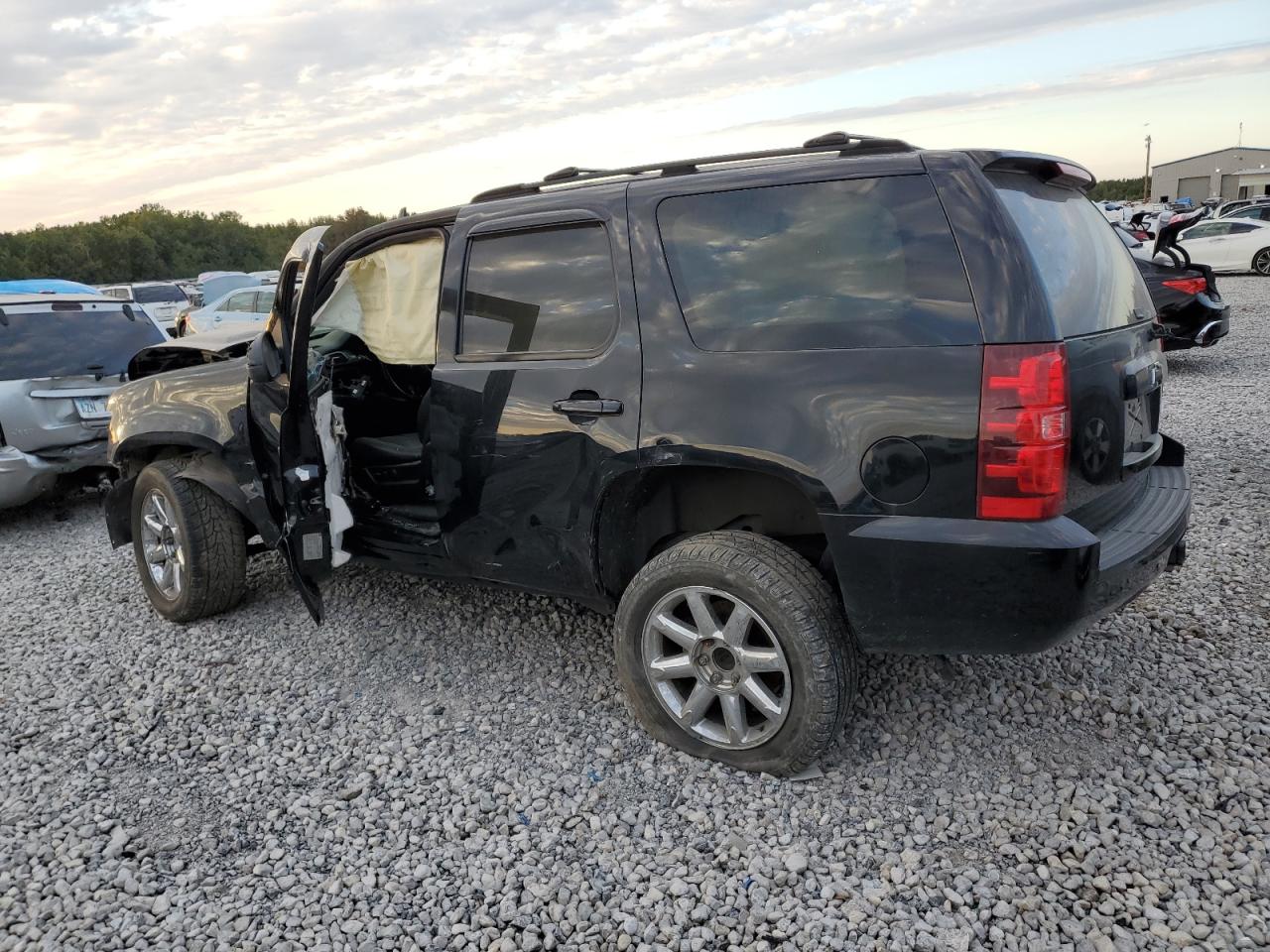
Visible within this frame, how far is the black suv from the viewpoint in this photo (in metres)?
2.59

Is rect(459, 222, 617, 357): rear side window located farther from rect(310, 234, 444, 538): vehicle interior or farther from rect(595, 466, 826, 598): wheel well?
rect(595, 466, 826, 598): wheel well

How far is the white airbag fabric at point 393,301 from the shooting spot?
4.00 metres

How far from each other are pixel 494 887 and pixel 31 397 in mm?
5674

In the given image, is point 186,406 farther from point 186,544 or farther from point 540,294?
point 540,294

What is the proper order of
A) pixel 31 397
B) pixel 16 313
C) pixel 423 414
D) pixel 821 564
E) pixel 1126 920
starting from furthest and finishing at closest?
pixel 16 313
pixel 31 397
pixel 423 414
pixel 821 564
pixel 1126 920

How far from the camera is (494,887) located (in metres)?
2.67


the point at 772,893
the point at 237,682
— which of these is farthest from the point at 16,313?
the point at 772,893

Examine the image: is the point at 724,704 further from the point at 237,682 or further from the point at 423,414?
the point at 237,682

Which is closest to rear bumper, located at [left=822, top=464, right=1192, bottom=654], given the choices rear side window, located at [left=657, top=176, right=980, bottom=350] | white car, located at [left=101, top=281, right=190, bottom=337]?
rear side window, located at [left=657, top=176, right=980, bottom=350]

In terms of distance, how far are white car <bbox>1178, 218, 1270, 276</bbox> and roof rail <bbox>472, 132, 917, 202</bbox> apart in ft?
68.9

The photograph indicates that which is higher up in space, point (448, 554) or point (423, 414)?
point (423, 414)

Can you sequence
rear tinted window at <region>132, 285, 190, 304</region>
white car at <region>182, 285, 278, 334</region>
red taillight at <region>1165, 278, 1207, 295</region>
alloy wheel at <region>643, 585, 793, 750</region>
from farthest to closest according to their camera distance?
1. rear tinted window at <region>132, 285, 190, 304</region>
2. white car at <region>182, 285, 278, 334</region>
3. red taillight at <region>1165, 278, 1207, 295</region>
4. alloy wheel at <region>643, 585, 793, 750</region>

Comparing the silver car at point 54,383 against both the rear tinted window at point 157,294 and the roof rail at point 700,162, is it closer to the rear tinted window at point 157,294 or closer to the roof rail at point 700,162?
the roof rail at point 700,162

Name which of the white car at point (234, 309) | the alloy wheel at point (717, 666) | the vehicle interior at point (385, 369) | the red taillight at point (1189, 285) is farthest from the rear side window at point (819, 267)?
the white car at point (234, 309)
